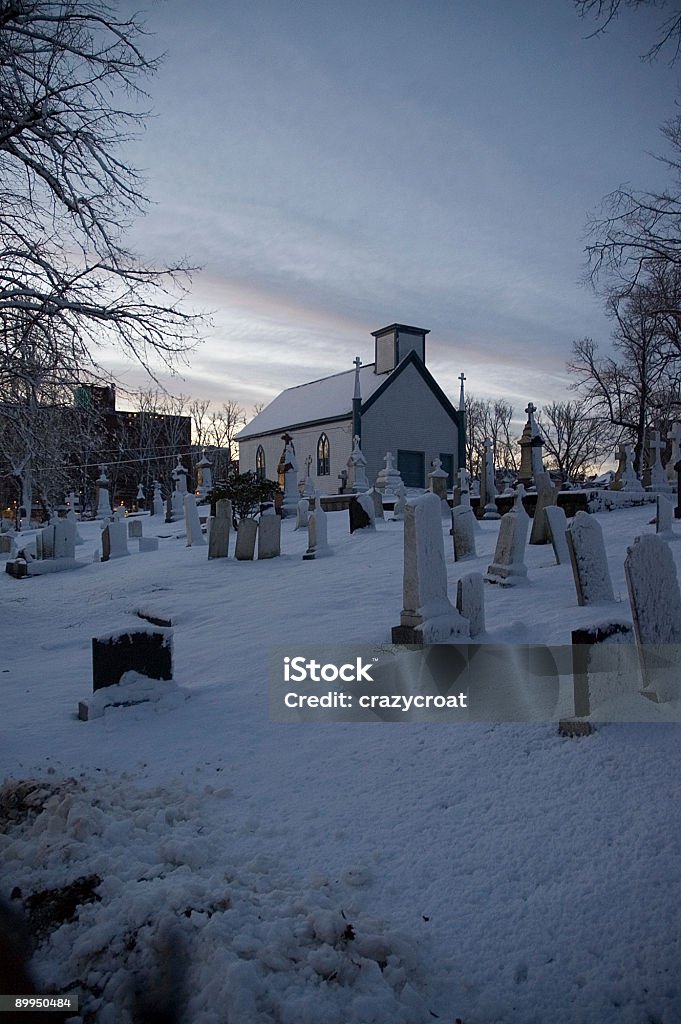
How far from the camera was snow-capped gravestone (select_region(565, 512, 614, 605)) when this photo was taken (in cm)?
597

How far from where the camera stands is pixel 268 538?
41.9 feet

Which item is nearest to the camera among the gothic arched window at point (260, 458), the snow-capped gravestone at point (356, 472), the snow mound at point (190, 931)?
the snow mound at point (190, 931)

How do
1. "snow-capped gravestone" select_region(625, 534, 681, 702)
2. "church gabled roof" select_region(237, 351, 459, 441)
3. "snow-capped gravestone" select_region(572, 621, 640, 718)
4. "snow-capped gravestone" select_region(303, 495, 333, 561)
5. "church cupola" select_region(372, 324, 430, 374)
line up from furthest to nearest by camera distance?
"church cupola" select_region(372, 324, 430, 374) → "church gabled roof" select_region(237, 351, 459, 441) → "snow-capped gravestone" select_region(303, 495, 333, 561) → "snow-capped gravestone" select_region(625, 534, 681, 702) → "snow-capped gravestone" select_region(572, 621, 640, 718)

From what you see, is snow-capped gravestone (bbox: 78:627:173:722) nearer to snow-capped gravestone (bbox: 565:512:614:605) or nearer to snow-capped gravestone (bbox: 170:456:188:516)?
snow-capped gravestone (bbox: 565:512:614:605)

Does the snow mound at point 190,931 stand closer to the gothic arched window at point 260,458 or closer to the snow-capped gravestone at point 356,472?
the snow-capped gravestone at point 356,472

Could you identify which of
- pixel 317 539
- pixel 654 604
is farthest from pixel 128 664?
pixel 317 539

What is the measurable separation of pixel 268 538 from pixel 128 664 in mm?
7665

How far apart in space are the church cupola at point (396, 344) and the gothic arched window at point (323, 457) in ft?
16.9

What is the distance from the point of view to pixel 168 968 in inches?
83.0

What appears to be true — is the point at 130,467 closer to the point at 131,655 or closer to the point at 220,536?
the point at 220,536

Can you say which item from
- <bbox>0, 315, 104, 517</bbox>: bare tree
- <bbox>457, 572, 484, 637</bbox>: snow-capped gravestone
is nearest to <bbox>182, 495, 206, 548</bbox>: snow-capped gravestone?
<bbox>0, 315, 104, 517</bbox>: bare tree

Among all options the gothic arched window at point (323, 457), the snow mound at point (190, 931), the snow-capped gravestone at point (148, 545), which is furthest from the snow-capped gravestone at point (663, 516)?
the gothic arched window at point (323, 457)

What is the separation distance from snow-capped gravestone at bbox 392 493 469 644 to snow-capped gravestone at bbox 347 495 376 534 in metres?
8.69

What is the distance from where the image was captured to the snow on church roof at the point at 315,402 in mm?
33969
